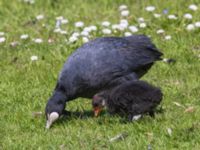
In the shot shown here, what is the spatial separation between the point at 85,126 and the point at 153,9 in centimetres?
425

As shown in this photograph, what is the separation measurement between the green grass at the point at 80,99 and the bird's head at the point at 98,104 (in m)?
0.09

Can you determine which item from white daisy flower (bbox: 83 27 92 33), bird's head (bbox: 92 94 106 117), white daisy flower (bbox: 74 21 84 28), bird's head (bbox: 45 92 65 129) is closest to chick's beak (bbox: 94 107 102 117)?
bird's head (bbox: 92 94 106 117)

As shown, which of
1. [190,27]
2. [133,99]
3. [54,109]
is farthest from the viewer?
[190,27]

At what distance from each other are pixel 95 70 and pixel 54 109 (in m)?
0.62

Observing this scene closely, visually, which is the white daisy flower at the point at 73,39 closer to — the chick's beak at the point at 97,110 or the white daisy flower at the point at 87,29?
the white daisy flower at the point at 87,29

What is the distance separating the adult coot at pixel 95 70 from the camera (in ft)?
25.9

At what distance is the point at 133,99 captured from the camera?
7.59 metres

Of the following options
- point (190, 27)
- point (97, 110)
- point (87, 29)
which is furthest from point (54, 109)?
point (190, 27)

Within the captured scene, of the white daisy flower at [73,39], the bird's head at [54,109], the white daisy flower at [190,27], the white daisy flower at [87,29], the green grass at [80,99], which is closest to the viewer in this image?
the green grass at [80,99]

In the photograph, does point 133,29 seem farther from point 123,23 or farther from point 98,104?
point 98,104

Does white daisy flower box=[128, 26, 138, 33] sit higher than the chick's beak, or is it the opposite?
the chick's beak

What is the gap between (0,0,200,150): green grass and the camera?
23.1 ft

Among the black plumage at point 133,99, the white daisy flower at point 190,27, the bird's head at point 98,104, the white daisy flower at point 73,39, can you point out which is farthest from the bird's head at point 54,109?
the white daisy flower at point 190,27

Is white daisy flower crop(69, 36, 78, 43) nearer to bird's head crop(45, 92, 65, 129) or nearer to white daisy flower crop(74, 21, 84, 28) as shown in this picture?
white daisy flower crop(74, 21, 84, 28)
